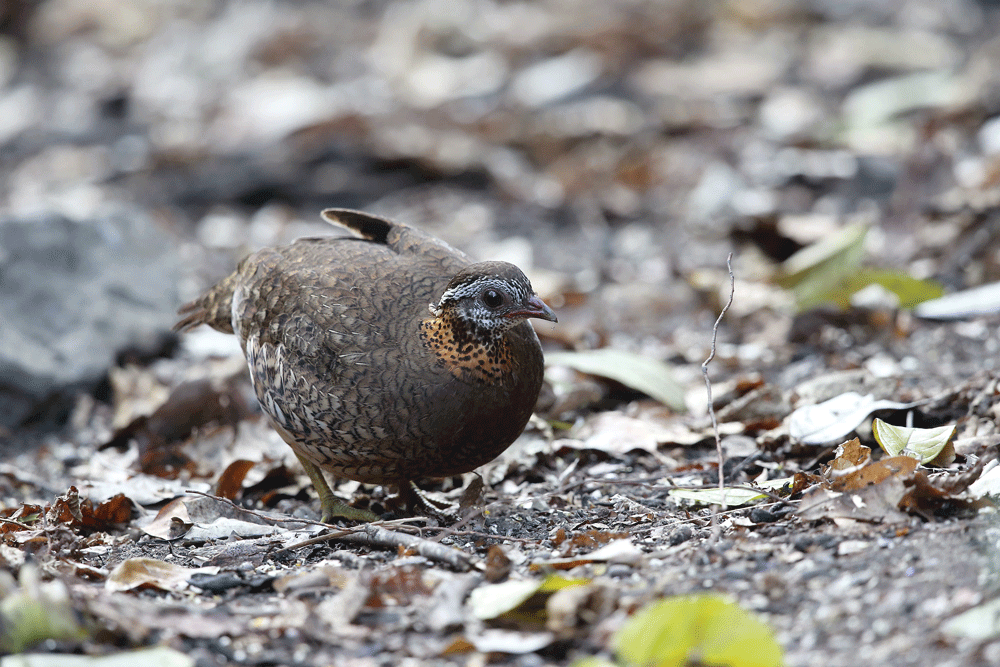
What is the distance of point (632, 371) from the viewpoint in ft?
15.5

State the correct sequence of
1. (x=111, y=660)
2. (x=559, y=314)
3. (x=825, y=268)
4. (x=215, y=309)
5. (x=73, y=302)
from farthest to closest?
(x=559, y=314) → (x=73, y=302) → (x=825, y=268) → (x=215, y=309) → (x=111, y=660)

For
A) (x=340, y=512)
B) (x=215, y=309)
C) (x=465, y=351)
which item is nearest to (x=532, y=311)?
(x=465, y=351)

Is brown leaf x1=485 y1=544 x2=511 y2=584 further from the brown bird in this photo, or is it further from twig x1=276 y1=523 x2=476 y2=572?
the brown bird

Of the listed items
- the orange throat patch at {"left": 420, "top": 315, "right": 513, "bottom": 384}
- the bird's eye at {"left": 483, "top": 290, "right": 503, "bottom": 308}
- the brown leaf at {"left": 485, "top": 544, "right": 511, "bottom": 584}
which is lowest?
the brown leaf at {"left": 485, "top": 544, "right": 511, "bottom": 584}

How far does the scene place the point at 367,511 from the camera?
13.5ft

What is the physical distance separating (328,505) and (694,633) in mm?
2084

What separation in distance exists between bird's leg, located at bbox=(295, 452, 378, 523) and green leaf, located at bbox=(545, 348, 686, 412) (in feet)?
3.96

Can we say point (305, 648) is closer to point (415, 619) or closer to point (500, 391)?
point (415, 619)

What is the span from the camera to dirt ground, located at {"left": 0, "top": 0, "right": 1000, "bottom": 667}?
2723 mm

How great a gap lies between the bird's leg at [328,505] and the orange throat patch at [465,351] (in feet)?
2.59

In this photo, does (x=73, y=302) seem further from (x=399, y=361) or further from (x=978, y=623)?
(x=978, y=623)

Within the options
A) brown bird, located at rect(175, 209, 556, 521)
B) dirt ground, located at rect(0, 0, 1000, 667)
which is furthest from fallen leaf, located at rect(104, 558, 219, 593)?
brown bird, located at rect(175, 209, 556, 521)

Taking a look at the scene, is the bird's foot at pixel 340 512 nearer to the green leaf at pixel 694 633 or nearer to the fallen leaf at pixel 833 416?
the fallen leaf at pixel 833 416

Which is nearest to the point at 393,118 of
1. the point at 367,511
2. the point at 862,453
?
the point at 367,511
